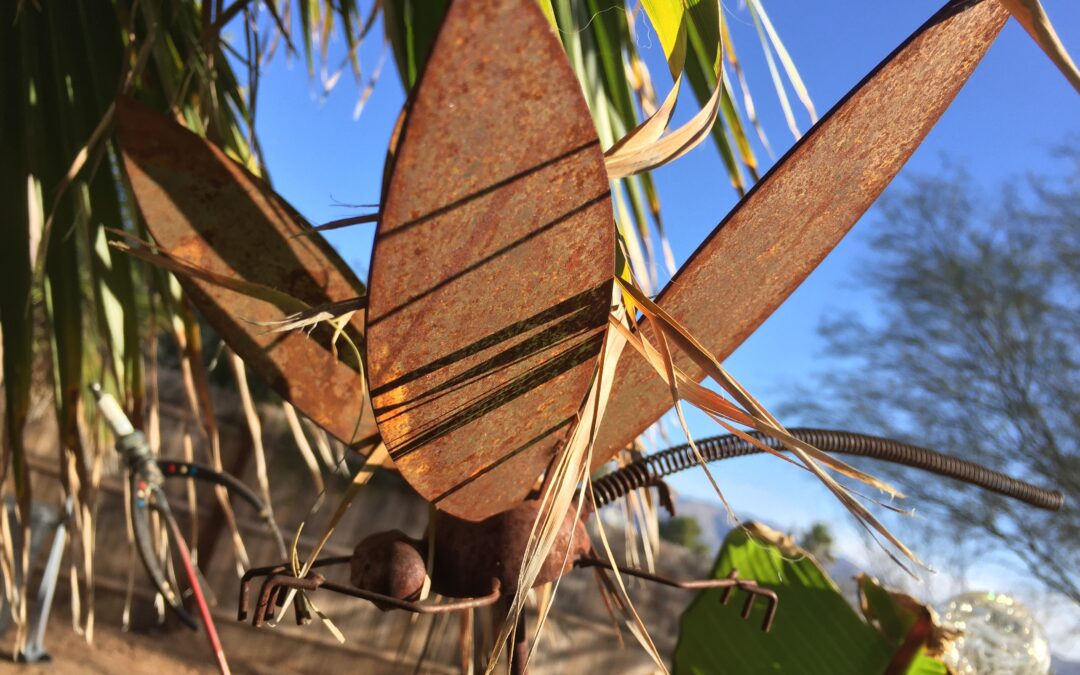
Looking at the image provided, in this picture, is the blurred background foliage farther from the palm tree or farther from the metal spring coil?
the metal spring coil

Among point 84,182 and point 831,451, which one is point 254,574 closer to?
point 831,451

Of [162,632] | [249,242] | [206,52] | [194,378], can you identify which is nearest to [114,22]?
[206,52]

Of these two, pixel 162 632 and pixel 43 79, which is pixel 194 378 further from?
pixel 162 632

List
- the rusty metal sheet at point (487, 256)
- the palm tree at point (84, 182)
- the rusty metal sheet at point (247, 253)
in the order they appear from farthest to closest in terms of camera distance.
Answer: the palm tree at point (84, 182) → the rusty metal sheet at point (247, 253) → the rusty metal sheet at point (487, 256)

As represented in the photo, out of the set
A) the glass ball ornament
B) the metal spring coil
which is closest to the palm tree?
the metal spring coil

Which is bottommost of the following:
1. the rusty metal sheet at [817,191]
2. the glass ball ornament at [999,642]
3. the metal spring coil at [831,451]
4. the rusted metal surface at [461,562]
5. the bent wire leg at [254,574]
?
the glass ball ornament at [999,642]

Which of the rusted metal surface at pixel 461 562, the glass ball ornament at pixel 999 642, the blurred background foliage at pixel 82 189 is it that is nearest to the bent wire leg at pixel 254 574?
the rusted metal surface at pixel 461 562

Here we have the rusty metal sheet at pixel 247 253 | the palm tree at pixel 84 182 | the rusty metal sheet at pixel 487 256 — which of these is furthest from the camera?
the palm tree at pixel 84 182

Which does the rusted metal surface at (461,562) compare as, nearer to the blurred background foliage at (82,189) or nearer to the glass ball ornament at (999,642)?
the blurred background foliage at (82,189)
